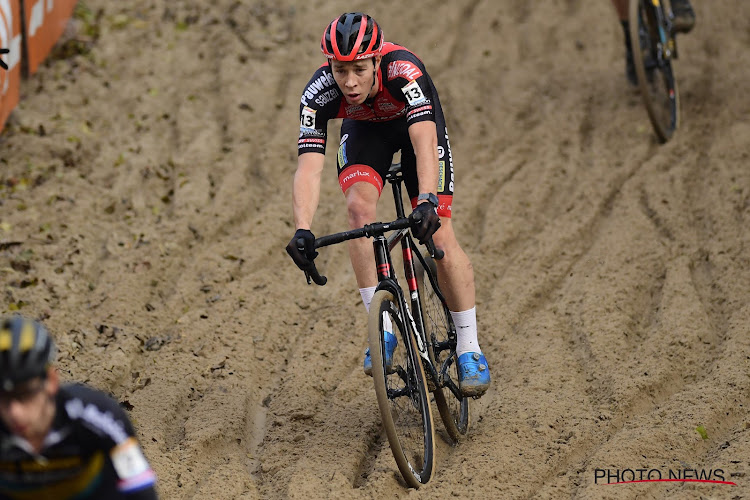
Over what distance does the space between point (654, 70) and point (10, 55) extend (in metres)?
6.56

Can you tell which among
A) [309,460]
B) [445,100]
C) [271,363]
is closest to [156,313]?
[271,363]

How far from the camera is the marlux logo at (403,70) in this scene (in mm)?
4508

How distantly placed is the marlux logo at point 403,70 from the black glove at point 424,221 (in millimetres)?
880

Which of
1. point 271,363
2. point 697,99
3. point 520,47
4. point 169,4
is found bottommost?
point 271,363

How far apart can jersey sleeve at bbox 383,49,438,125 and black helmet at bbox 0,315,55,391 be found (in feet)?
7.92

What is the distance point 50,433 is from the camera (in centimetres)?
269

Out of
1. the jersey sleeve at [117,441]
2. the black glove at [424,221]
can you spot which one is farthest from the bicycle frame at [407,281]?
the jersey sleeve at [117,441]

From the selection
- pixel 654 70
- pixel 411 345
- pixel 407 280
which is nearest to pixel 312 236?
pixel 407 280

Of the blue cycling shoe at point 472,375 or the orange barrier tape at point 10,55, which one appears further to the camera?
the orange barrier tape at point 10,55

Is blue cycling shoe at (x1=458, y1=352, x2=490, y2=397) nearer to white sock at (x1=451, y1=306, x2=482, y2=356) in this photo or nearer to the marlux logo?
white sock at (x1=451, y1=306, x2=482, y2=356)

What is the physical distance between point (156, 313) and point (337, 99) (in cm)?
251

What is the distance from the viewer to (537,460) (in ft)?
14.6

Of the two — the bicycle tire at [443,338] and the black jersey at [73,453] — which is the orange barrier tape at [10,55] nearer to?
the bicycle tire at [443,338]

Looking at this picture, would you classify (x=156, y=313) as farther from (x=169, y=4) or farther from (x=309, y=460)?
(x=169, y=4)
